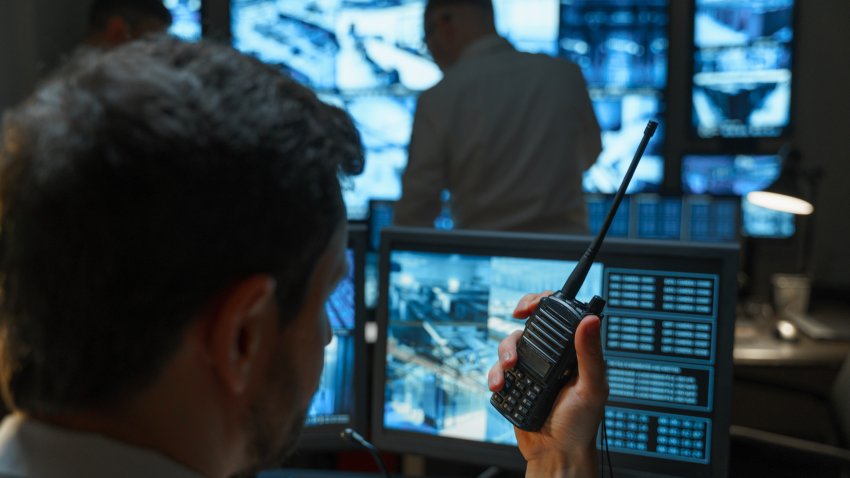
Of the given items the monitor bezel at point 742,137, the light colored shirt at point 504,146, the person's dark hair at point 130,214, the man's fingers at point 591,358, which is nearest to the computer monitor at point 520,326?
the man's fingers at point 591,358

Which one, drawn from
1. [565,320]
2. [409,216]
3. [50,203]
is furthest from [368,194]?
[50,203]

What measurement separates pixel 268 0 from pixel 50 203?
11.7 feet

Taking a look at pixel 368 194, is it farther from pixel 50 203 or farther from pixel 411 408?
pixel 50 203

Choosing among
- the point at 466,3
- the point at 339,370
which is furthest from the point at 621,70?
the point at 339,370

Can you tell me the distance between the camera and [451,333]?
1169 mm

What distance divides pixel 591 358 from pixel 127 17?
2.07 metres

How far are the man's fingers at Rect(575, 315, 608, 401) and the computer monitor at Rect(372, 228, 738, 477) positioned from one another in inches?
8.6

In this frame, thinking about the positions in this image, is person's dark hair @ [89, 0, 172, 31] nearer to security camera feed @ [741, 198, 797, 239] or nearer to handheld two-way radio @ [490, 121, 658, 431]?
handheld two-way radio @ [490, 121, 658, 431]

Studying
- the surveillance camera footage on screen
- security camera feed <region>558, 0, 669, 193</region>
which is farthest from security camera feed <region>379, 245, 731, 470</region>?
security camera feed <region>558, 0, 669, 193</region>

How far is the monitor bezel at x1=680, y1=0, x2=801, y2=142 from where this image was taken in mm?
3289

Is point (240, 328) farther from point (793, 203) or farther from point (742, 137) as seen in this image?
point (742, 137)

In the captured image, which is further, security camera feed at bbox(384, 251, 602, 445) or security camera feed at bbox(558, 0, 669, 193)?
security camera feed at bbox(558, 0, 669, 193)

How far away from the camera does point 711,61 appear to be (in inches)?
133

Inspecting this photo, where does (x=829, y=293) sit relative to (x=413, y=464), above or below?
above
